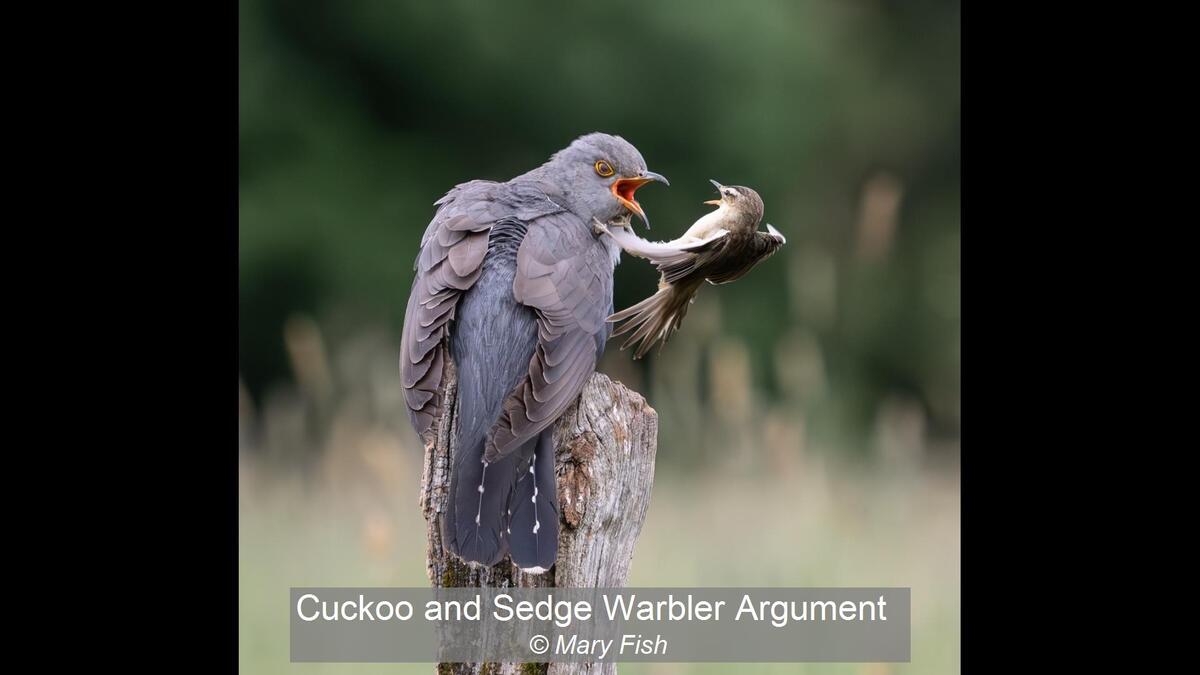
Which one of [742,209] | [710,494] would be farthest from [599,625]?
[710,494]

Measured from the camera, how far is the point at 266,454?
15.4 feet

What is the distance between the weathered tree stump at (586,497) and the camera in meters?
2.81

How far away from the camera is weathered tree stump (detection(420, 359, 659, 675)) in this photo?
281 cm

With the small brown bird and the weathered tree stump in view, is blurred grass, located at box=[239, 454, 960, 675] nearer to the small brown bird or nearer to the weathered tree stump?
the weathered tree stump

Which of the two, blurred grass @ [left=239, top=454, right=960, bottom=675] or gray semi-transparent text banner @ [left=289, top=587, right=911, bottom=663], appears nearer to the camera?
gray semi-transparent text banner @ [left=289, top=587, right=911, bottom=663]

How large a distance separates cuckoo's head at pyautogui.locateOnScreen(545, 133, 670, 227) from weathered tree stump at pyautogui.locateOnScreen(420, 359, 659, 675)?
2.90ft

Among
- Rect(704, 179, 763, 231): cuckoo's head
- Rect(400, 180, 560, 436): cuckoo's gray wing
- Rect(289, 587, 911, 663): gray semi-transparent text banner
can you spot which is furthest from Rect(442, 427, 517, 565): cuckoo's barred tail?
A: Rect(704, 179, 763, 231): cuckoo's head

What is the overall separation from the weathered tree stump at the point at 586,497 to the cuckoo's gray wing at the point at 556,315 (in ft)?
0.26

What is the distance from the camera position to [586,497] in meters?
2.85

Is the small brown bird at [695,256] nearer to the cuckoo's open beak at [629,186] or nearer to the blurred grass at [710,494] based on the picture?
the cuckoo's open beak at [629,186]

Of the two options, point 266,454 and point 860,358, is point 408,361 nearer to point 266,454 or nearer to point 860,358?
point 266,454

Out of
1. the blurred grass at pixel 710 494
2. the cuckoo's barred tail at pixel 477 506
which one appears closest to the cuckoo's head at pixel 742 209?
the blurred grass at pixel 710 494

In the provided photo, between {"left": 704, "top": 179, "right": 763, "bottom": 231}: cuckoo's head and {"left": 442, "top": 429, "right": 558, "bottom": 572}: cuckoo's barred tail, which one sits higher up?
{"left": 704, "top": 179, "right": 763, "bottom": 231}: cuckoo's head

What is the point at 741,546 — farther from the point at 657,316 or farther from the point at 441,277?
the point at 441,277
